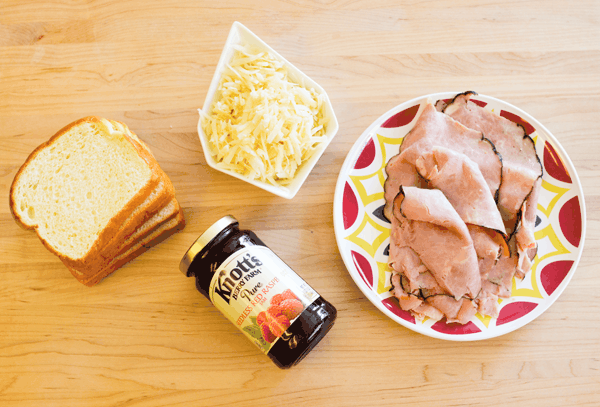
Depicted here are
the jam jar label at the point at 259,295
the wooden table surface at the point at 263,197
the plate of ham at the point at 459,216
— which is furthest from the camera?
the wooden table surface at the point at 263,197

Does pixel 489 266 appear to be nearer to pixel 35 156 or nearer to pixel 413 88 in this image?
pixel 413 88

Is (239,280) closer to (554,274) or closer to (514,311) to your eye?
(514,311)

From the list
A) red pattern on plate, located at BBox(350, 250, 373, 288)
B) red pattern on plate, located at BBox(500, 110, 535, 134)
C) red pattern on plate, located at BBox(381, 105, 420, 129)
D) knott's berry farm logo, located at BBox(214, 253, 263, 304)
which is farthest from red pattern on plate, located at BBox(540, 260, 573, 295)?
knott's berry farm logo, located at BBox(214, 253, 263, 304)

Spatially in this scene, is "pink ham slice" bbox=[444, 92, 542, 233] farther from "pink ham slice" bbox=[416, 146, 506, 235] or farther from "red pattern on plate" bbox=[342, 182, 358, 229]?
"red pattern on plate" bbox=[342, 182, 358, 229]

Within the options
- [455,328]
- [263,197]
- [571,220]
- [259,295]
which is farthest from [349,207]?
[571,220]

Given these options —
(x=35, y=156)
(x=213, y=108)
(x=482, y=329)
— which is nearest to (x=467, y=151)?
(x=482, y=329)

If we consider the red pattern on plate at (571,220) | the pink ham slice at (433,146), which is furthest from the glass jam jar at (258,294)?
the red pattern on plate at (571,220)

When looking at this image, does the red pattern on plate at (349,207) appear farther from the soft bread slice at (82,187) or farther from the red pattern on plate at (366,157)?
the soft bread slice at (82,187)
